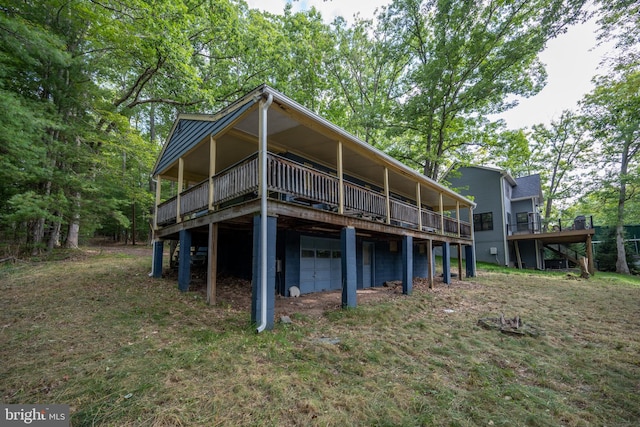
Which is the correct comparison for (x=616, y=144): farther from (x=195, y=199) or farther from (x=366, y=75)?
(x=195, y=199)

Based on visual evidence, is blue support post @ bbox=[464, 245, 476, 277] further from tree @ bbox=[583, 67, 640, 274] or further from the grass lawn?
tree @ bbox=[583, 67, 640, 274]

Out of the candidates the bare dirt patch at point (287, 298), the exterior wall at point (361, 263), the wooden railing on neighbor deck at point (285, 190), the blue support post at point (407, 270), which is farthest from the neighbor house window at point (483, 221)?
the blue support post at point (407, 270)

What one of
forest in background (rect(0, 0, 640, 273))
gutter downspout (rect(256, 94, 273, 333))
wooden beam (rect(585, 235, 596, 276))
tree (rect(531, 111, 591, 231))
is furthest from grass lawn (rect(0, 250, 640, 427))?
tree (rect(531, 111, 591, 231))

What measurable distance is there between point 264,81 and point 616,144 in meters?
27.3

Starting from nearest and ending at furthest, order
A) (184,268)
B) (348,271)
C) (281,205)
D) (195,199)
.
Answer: (281,205)
(348,271)
(184,268)
(195,199)

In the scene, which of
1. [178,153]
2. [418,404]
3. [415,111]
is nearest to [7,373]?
[418,404]

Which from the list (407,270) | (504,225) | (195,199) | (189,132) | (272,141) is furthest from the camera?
(504,225)

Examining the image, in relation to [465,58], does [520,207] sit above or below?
below

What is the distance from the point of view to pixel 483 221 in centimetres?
2309

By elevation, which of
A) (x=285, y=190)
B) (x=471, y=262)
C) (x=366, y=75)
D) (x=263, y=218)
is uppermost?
(x=366, y=75)

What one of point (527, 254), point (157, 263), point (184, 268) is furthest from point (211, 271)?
point (527, 254)

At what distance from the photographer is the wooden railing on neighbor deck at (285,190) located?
249 inches

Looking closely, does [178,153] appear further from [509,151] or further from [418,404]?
[509,151]

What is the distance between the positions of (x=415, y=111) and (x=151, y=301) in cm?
1797
